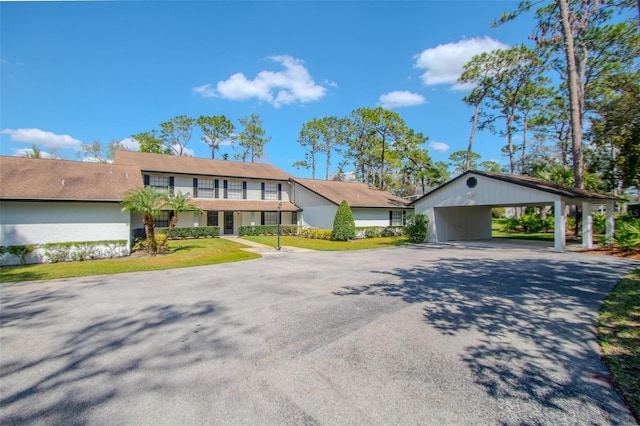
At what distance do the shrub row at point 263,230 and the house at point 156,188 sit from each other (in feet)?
2.95

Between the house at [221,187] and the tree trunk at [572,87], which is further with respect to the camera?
the house at [221,187]

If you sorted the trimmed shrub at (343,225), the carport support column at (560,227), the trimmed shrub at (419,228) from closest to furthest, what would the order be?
the carport support column at (560,227), the trimmed shrub at (419,228), the trimmed shrub at (343,225)

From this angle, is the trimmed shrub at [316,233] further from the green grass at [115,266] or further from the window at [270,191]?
the green grass at [115,266]

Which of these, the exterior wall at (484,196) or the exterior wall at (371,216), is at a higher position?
the exterior wall at (484,196)

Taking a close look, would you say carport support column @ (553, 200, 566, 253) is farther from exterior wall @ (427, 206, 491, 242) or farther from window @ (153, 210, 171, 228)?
window @ (153, 210, 171, 228)

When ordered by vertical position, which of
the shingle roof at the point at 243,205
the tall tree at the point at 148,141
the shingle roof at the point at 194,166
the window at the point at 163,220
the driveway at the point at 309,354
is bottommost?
the driveway at the point at 309,354

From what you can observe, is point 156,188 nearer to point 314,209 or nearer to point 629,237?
point 314,209

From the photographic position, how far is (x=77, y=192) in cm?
1417

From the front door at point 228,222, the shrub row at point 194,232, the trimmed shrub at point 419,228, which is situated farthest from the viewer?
the front door at point 228,222

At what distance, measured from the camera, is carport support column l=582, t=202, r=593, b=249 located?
15.2 meters

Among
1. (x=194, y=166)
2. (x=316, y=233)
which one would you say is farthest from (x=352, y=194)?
(x=194, y=166)

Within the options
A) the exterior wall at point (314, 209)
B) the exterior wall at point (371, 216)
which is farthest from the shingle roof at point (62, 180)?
the exterior wall at point (371, 216)

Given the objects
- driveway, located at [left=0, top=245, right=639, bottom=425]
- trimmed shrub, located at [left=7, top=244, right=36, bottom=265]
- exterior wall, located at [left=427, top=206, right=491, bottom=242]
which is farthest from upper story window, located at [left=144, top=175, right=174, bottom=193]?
exterior wall, located at [left=427, top=206, right=491, bottom=242]

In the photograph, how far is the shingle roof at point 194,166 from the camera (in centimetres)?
2338
